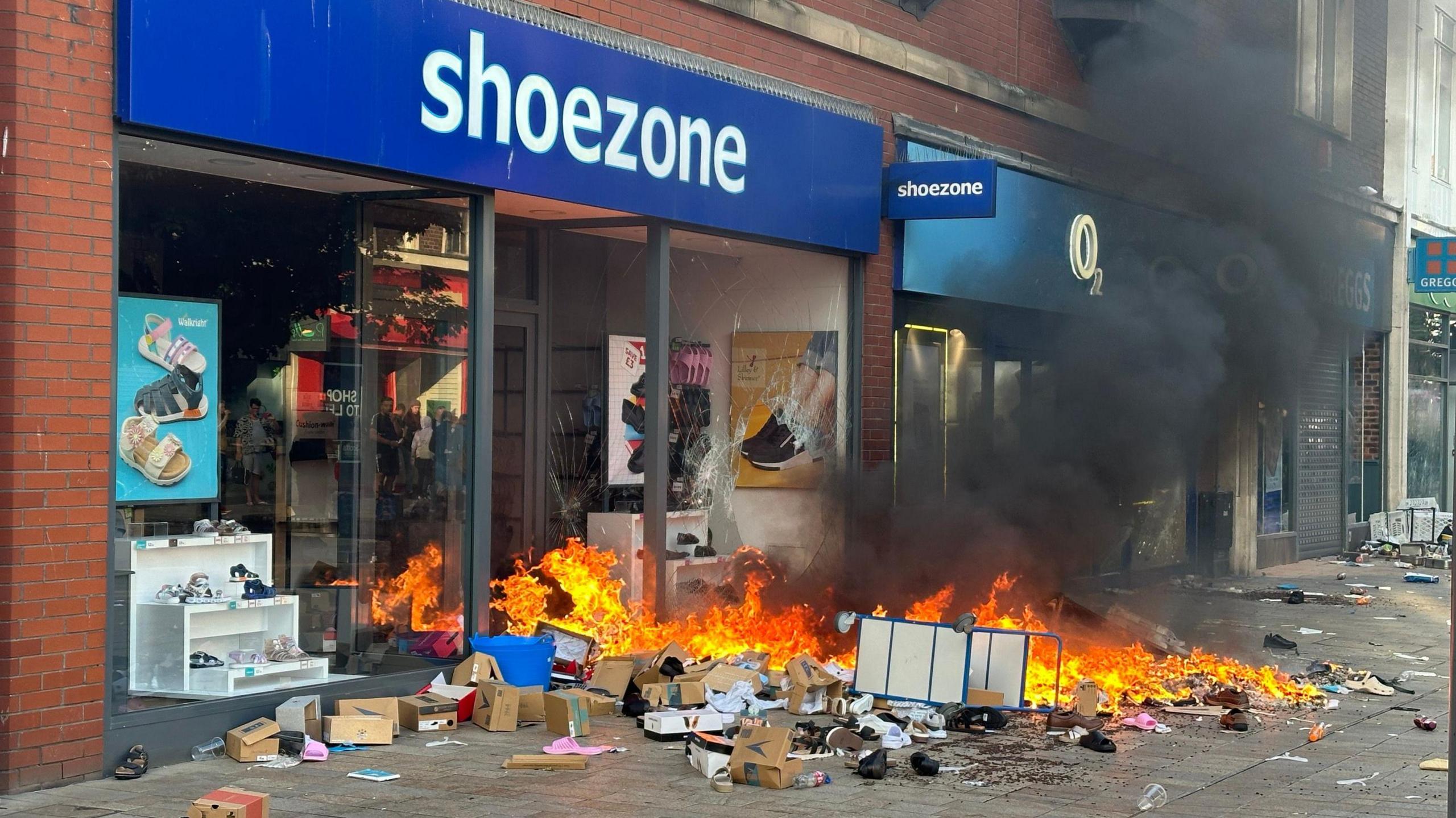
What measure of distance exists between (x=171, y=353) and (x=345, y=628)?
1.93 metres

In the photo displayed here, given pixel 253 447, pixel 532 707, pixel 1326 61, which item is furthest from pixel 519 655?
pixel 1326 61

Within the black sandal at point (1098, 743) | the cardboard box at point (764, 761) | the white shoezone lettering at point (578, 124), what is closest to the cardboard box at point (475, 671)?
the cardboard box at point (764, 761)

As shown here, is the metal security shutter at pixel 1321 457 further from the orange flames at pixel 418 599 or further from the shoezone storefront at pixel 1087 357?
the orange flames at pixel 418 599

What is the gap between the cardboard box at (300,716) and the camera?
7.58 m

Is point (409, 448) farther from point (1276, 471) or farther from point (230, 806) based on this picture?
point (1276, 471)

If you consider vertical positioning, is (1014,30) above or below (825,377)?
above

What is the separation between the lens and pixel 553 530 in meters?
11.5

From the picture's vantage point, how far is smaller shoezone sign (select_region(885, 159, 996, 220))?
12.0m

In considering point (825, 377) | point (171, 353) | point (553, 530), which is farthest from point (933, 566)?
point (171, 353)

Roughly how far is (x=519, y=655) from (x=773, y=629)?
2.54 metres

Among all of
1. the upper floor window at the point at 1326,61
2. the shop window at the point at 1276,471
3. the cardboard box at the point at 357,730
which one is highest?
the upper floor window at the point at 1326,61

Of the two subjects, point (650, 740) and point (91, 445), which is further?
point (650, 740)

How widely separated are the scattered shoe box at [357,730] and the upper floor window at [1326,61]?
14.8 m

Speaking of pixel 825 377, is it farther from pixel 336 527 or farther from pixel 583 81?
pixel 336 527
